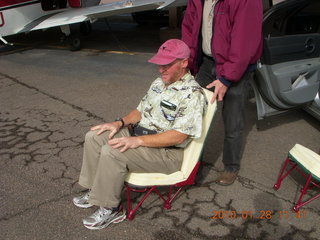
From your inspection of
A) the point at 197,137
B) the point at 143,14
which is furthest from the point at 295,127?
the point at 143,14

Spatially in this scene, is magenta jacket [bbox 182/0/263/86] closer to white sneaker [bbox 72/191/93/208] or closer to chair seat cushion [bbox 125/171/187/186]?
chair seat cushion [bbox 125/171/187/186]

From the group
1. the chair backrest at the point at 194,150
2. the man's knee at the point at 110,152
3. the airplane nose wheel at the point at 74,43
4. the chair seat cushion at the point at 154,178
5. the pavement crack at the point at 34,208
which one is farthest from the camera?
the airplane nose wheel at the point at 74,43

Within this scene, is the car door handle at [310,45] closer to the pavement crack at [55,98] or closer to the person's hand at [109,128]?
the person's hand at [109,128]

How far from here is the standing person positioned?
2.36m

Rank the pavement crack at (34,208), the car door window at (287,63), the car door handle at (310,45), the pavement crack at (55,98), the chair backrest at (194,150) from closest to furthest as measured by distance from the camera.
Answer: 1. the chair backrest at (194,150)
2. the pavement crack at (34,208)
3. the car door window at (287,63)
4. the car door handle at (310,45)
5. the pavement crack at (55,98)

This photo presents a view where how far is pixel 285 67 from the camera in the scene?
3504 mm

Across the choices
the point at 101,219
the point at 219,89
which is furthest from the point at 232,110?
the point at 101,219

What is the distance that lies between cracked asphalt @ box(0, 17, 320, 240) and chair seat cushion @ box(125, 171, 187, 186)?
0.39m

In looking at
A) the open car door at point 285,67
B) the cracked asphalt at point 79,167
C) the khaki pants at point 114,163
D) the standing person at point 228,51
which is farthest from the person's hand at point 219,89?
the open car door at point 285,67

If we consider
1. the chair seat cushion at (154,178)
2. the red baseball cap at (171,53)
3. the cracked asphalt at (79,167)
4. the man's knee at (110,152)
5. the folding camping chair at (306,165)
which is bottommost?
the cracked asphalt at (79,167)

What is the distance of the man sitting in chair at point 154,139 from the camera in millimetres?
2229

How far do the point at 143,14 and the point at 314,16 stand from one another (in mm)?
8561

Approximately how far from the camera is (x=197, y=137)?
229 cm

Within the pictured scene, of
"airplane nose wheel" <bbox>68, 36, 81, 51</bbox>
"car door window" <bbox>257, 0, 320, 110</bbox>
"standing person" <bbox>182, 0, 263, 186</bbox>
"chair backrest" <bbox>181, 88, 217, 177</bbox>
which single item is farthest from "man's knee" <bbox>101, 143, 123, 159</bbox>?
"airplane nose wheel" <bbox>68, 36, 81, 51</bbox>
